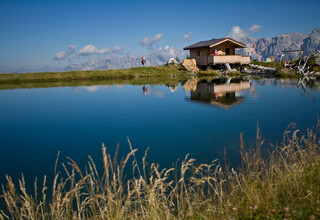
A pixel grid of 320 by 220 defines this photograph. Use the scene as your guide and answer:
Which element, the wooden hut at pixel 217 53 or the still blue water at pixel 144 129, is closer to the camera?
the still blue water at pixel 144 129

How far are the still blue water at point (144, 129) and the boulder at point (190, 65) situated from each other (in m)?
38.0

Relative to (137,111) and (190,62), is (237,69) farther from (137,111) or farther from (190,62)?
(137,111)

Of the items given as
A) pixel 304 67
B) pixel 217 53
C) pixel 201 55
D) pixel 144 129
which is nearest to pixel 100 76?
pixel 201 55

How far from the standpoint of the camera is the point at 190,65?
200 feet

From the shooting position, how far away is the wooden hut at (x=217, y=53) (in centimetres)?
5791

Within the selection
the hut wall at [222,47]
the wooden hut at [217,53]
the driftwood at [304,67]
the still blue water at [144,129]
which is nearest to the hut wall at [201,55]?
the wooden hut at [217,53]

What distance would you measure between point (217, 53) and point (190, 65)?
6898 mm

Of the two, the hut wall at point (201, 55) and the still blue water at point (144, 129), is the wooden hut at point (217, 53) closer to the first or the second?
the hut wall at point (201, 55)

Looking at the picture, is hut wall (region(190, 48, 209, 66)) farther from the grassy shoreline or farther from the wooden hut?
the grassy shoreline

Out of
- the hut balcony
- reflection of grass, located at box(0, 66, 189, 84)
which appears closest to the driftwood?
the hut balcony

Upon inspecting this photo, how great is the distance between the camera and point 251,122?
48.1 feet

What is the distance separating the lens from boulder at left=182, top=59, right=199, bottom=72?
2379 inches

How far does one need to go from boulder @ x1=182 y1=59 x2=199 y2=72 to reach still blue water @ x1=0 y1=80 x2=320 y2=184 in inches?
1495

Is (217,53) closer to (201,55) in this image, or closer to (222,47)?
(222,47)
